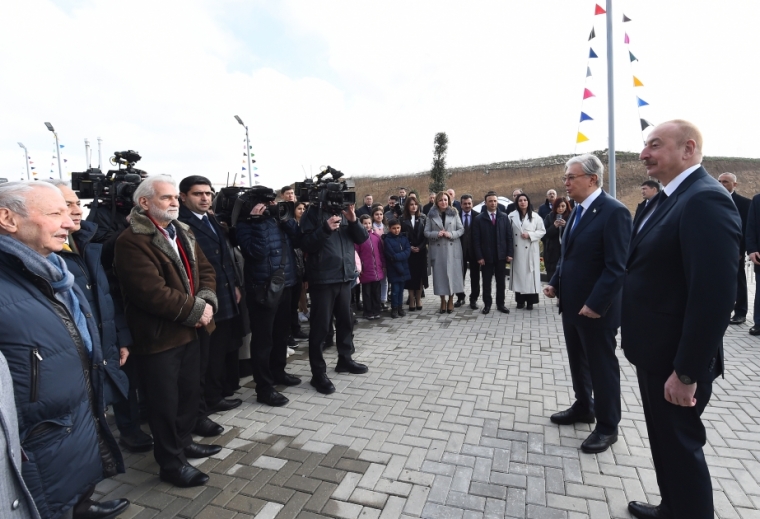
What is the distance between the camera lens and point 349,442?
3.42m

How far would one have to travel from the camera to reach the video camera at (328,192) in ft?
14.2

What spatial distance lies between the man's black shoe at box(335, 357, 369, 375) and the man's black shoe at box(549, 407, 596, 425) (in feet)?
7.16

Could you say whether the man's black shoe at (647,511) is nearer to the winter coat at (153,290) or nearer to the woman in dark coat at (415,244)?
the winter coat at (153,290)

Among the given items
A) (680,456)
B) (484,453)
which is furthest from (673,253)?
(484,453)

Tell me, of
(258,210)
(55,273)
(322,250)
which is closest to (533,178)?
(322,250)

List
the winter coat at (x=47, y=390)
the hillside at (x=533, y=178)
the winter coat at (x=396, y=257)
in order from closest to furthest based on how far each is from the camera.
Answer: the winter coat at (x=47, y=390) → the winter coat at (x=396, y=257) → the hillside at (x=533, y=178)

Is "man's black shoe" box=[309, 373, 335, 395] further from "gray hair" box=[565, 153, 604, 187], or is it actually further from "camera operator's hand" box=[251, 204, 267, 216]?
"gray hair" box=[565, 153, 604, 187]

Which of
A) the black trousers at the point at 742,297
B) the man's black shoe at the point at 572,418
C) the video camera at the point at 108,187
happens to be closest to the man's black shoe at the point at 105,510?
the video camera at the point at 108,187

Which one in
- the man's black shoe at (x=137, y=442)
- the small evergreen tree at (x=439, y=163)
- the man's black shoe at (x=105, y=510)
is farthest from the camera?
the small evergreen tree at (x=439, y=163)

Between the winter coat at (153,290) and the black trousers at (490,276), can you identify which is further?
the black trousers at (490,276)

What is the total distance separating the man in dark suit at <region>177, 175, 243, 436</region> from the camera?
360 centimetres

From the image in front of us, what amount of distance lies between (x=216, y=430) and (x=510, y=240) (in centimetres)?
615

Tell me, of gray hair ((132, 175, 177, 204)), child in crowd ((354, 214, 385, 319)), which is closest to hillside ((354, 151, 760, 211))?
child in crowd ((354, 214, 385, 319))

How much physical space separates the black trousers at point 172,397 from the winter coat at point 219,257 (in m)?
0.71
